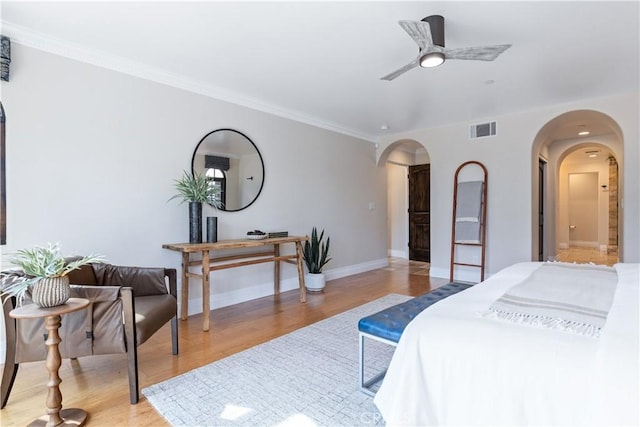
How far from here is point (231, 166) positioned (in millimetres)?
3736

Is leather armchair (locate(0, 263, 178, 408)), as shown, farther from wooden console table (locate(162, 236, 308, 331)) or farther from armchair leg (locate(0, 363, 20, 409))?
wooden console table (locate(162, 236, 308, 331))

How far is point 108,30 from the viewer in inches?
94.6

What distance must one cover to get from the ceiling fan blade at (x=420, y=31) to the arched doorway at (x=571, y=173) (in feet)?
9.95

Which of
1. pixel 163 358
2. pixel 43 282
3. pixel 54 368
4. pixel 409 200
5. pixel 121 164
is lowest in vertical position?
pixel 163 358

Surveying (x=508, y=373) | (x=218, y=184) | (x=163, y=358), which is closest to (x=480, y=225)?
(x=218, y=184)

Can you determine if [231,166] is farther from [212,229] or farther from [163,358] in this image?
[163,358]

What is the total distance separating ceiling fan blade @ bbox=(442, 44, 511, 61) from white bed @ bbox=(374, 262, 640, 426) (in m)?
1.66

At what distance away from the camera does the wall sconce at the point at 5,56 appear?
90.6 inches

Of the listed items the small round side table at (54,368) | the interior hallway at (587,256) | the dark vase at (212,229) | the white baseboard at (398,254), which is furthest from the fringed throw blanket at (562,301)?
the interior hallway at (587,256)

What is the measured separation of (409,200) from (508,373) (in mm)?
6038

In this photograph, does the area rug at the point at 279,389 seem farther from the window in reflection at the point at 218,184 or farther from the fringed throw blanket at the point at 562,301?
the window in reflection at the point at 218,184

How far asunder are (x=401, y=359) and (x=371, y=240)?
177 inches

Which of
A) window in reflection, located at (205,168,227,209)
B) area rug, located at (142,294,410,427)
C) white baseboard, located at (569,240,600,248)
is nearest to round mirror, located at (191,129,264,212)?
window in reflection, located at (205,168,227,209)

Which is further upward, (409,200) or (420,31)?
(420,31)
